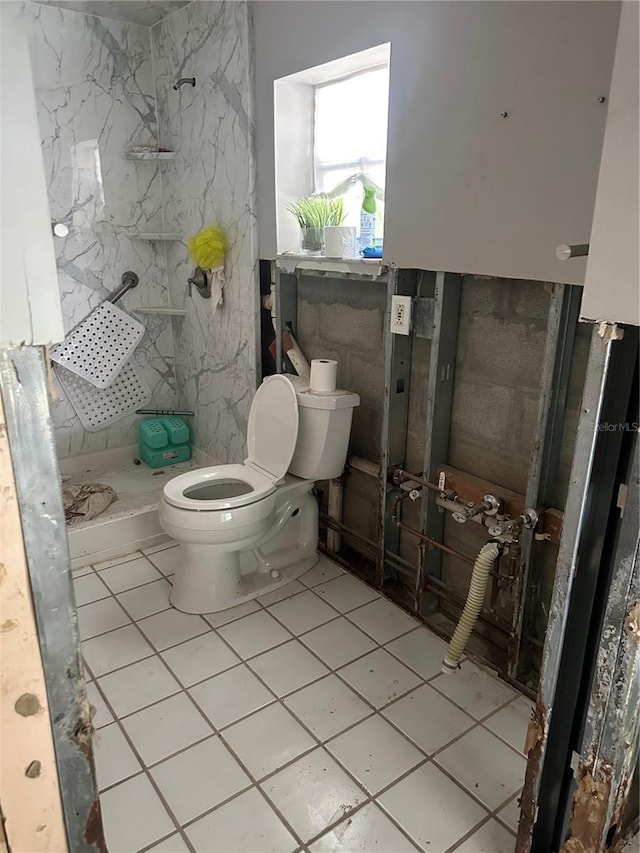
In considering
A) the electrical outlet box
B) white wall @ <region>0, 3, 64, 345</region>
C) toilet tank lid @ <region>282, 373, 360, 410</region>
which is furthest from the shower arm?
white wall @ <region>0, 3, 64, 345</region>

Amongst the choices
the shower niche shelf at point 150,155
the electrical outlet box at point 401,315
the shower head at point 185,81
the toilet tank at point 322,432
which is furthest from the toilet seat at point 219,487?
the shower head at point 185,81

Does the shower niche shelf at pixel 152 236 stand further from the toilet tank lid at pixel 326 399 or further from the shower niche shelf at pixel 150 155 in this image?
the toilet tank lid at pixel 326 399

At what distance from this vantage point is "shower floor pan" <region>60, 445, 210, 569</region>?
259 cm

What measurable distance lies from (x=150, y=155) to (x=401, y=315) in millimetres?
1739

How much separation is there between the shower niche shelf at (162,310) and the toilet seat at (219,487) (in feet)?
3.71

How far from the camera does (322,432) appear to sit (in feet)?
7.61

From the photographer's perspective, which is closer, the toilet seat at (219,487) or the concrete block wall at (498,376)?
the concrete block wall at (498,376)

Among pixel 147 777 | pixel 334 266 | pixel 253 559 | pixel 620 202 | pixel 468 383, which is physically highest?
pixel 620 202

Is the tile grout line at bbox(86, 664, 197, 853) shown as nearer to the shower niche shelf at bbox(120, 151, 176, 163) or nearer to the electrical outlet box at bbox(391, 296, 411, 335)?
the electrical outlet box at bbox(391, 296, 411, 335)

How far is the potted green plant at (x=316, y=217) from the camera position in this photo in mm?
2279

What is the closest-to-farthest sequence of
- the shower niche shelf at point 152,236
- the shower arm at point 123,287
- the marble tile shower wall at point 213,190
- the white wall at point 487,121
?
the white wall at point 487,121, the marble tile shower wall at point 213,190, the shower niche shelf at point 152,236, the shower arm at point 123,287

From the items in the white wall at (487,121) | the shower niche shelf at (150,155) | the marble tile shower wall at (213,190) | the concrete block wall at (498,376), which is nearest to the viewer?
the white wall at (487,121)

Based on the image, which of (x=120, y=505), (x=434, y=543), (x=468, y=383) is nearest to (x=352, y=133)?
(x=468, y=383)

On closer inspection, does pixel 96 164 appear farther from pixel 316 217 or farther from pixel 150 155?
pixel 316 217
